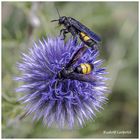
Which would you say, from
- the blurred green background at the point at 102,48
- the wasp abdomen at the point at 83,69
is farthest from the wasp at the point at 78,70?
the blurred green background at the point at 102,48

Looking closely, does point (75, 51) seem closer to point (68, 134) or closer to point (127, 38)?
point (68, 134)

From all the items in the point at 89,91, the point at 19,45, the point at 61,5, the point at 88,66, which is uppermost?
the point at 61,5

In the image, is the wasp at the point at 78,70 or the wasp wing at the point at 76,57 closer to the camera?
the wasp at the point at 78,70

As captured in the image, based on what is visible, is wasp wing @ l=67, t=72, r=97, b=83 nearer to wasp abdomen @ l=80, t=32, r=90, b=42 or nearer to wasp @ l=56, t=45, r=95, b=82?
wasp @ l=56, t=45, r=95, b=82

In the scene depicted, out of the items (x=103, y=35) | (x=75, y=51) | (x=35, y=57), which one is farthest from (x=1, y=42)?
(x=103, y=35)

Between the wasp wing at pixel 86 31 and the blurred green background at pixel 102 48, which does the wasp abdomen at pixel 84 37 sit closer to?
the wasp wing at pixel 86 31

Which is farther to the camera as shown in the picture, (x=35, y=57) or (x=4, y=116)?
(x=4, y=116)

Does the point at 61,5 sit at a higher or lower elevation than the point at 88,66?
higher
